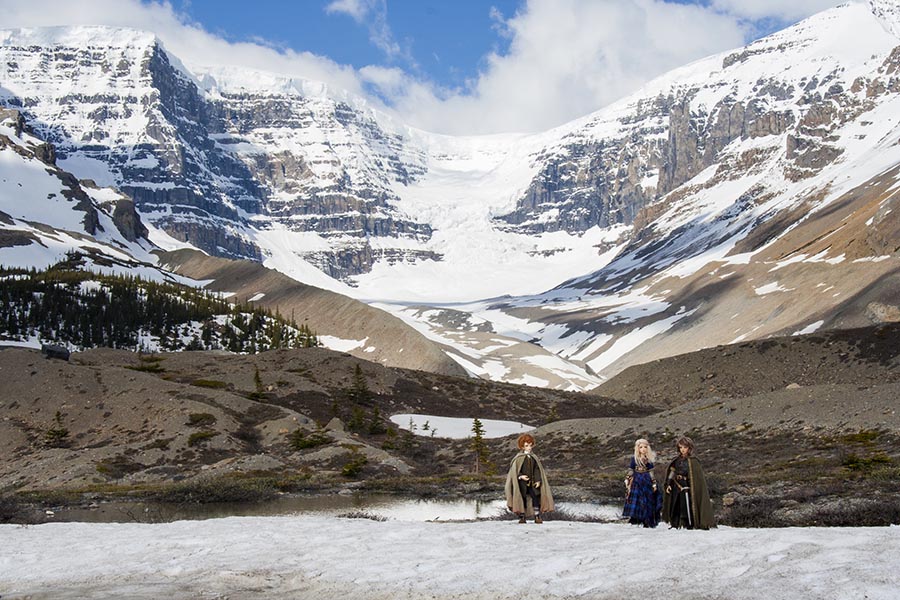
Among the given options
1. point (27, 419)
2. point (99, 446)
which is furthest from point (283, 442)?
point (27, 419)

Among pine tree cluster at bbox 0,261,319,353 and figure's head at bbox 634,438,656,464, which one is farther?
pine tree cluster at bbox 0,261,319,353

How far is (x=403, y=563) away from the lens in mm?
18672

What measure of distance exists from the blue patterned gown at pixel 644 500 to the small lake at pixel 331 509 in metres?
9.91

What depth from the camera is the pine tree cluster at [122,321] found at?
557ft

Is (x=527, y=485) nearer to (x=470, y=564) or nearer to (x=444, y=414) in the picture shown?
(x=470, y=564)

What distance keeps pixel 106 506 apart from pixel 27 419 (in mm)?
37309

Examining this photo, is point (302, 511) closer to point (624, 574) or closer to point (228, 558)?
point (228, 558)

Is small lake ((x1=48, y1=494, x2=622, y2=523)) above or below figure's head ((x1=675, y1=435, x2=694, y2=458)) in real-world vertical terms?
below

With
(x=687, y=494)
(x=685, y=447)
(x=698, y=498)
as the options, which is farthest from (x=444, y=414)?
(x=685, y=447)

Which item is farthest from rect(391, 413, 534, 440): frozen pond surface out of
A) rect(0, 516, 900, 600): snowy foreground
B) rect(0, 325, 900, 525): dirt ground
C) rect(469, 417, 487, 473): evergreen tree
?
rect(0, 516, 900, 600): snowy foreground

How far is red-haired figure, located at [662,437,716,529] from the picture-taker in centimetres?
2162

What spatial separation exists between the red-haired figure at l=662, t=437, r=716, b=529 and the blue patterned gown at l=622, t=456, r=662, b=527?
132 centimetres

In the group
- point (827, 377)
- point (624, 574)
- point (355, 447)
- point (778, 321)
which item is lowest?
point (624, 574)

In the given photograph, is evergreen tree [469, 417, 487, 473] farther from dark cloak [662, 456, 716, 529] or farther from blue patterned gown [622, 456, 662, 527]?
dark cloak [662, 456, 716, 529]
